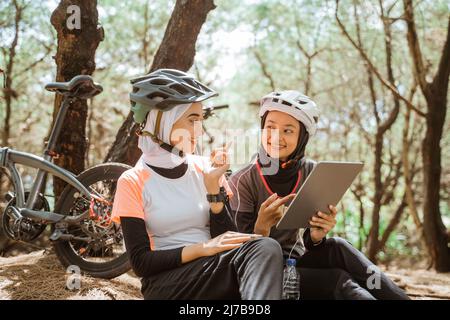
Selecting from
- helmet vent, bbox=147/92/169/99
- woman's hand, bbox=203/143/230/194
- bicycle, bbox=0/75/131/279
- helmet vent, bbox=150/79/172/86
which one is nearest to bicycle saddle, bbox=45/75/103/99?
bicycle, bbox=0/75/131/279

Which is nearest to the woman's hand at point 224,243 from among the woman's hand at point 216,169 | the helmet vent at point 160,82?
the woman's hand at point 216,169

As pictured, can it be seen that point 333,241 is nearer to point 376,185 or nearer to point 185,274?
point 185,274

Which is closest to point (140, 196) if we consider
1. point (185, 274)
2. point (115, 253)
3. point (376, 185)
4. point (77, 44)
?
point (185, 274)

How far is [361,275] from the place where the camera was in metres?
2.62

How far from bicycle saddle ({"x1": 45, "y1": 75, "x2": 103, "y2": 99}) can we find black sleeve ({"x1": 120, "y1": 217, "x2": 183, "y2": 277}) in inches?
82.6

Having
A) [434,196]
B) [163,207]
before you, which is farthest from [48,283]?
[434,196]

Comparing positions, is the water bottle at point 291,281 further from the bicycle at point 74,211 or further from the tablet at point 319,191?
the bicycle at point 74,211

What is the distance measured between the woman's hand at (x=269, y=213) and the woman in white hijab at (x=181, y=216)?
0.71 ft
